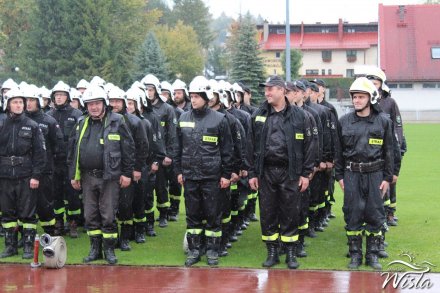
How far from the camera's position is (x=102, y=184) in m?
10.0

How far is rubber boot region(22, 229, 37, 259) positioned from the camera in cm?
1045

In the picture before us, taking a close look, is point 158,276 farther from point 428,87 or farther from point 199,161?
point 428,87

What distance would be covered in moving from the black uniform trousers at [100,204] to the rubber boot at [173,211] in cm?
374

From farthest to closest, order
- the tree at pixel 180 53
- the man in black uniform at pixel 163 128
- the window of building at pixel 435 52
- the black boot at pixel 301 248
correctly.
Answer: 1. the tree at pixel 180 53
2. the window of building at pixel 435 52
3. the man in black uniform at pixel 163 128
4. the black boot at pixel 301 248

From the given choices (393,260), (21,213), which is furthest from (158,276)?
(393,260)

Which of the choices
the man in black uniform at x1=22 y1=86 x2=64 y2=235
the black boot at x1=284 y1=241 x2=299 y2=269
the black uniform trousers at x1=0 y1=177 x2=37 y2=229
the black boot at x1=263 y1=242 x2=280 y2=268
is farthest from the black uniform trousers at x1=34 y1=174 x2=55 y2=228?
the black boot at x1=284 y1=241 x2=299 y2=269

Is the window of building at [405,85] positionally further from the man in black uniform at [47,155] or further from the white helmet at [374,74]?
the man in black uniform at [47,155]

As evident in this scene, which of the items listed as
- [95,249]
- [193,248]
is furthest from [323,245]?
[95,249]

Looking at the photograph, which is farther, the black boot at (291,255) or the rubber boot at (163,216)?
the rubber boot at (163,216)

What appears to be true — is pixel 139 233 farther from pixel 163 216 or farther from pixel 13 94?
pixel 13 94

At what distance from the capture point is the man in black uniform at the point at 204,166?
33.1ft

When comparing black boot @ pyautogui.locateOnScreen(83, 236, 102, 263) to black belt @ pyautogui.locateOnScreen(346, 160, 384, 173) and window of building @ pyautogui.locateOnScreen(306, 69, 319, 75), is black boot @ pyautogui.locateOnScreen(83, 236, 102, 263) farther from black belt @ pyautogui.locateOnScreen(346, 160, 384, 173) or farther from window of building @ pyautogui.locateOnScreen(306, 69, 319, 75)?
window of building @ pyautogui.locateOnScreen(306, 69, 319, 75)

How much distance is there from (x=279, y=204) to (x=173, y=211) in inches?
179

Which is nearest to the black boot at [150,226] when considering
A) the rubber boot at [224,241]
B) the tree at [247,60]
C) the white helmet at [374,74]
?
the rubber boot at [224,241]
